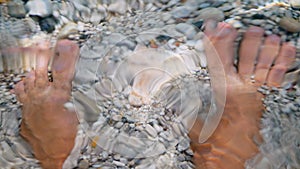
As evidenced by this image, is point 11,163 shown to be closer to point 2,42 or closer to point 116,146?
point 116,146

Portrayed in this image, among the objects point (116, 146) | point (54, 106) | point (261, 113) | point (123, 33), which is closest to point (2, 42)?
point (54, 106)

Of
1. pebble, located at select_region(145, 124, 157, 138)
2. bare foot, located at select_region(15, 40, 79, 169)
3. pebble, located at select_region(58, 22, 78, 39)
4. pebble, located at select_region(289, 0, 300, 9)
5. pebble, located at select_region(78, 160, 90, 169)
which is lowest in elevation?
pebble, located at select_region(78, 160, 90, 169)

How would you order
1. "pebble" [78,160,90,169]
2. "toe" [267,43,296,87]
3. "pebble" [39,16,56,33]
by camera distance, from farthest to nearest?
1. "pebble" [39,16,56,33]
2. "toe" [267,43,296,87]
3. "pebble" [78,160,90,169]

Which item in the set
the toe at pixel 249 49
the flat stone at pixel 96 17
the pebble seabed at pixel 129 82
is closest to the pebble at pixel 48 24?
the pebble seabed at pixel 129 82

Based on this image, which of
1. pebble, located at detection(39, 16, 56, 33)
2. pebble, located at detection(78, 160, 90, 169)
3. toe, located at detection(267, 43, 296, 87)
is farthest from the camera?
pebble, located at detection(39, 16, 56, 33)

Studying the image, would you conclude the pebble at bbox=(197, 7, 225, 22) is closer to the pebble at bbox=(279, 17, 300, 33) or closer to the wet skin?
the wet skin

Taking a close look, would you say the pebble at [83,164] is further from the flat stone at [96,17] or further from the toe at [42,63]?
the flat stone at [96,17]

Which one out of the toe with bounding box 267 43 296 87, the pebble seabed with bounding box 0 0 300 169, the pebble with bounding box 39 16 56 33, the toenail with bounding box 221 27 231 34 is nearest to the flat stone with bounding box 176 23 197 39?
the pebble seabed with bounding box 0 0 300 169
